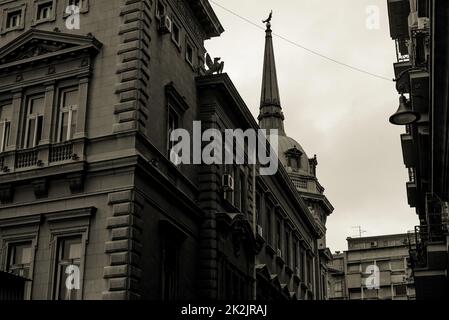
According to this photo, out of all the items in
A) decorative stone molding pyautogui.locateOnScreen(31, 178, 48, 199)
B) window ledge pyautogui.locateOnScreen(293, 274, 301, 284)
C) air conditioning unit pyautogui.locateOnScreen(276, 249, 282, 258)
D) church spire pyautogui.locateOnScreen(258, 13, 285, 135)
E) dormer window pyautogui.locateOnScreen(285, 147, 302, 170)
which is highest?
church spire pyautogui.locateOnScreen(258, 13, 285, 135)

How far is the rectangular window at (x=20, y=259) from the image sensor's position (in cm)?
2453

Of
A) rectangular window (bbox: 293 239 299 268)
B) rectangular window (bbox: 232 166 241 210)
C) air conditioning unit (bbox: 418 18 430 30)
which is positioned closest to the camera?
air conditioning unit (bbox: 418 18 430 30)

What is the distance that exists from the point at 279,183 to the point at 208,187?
50.8 ft

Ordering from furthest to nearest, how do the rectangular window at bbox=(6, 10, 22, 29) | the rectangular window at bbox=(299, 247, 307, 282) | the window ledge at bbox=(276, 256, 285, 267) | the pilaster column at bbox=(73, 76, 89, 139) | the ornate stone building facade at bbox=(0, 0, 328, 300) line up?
the rectangular window at bbox=(299, 247, 307, 282)
the window ledge at bbox=(276, 256, 285, 267)
the rectangular window at bbox=(6, 10, 22, 29)
the pilaster column at bbox=(73, 76, 89, 139)
the ornate stone building facade at bbox=(0, 0, 328, 300)

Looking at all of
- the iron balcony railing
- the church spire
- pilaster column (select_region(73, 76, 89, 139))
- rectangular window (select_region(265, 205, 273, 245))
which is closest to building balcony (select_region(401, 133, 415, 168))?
the iron balcony railing

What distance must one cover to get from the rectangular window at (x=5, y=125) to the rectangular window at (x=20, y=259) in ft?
12.5

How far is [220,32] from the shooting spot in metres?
34.6

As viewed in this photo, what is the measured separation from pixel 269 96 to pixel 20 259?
2305 inches

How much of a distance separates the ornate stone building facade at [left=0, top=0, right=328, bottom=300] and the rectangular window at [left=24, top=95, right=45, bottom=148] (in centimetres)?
4

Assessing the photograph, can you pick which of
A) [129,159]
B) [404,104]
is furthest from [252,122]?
[404,104]

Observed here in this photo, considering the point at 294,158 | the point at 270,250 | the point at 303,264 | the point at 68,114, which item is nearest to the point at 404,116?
the point at 68,114

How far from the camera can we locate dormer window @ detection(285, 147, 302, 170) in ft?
253

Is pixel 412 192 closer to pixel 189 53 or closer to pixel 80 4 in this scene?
pixel 189 53

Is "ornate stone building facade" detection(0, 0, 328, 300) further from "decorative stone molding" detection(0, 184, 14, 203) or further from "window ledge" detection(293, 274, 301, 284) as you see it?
"window ledge" detection(293, 274, 301, 284)
